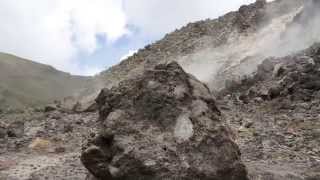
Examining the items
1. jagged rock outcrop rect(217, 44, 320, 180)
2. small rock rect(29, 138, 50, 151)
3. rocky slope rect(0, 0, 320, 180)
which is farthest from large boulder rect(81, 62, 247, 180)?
small rock rect(29, 138, 50, 151)

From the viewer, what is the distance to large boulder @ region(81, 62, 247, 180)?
13.1 m

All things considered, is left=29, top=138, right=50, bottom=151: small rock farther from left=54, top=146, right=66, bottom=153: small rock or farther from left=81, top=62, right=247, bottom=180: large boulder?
left=81, top=62, right=247, bottom=180: large boulder

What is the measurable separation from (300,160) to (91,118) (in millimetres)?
13040

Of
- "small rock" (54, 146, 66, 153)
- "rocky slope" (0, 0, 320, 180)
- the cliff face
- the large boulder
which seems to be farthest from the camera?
the cliff face

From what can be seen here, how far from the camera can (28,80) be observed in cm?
12462

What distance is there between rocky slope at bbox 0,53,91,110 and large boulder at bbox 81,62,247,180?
3598 inches

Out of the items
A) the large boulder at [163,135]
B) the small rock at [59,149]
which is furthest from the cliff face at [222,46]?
the large boulder at [163,135]

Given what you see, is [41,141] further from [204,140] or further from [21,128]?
[204,140]

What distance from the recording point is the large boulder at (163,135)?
13.1 m

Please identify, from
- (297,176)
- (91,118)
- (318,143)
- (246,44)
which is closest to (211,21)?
(246,44)

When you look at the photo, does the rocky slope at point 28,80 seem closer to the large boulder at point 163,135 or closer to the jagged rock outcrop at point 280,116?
the jagged rock outcrop at point 280,116

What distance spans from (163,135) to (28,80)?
374 feet

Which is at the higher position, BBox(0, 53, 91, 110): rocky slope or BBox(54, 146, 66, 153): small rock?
BBox(0, 53, 91, 110): rocky slope

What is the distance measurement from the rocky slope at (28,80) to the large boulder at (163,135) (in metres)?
91.4
